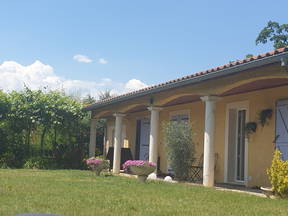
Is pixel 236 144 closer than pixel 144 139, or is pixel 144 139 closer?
pixel 236 144

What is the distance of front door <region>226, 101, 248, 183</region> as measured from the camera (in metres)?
12.5

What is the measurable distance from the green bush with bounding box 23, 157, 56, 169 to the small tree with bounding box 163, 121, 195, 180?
8232 mm

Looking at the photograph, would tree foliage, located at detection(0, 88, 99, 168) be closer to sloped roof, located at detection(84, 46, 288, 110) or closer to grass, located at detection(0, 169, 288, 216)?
sloped roof, located at detection(84, 46, 288, 110)

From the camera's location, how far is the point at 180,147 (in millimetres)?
11555

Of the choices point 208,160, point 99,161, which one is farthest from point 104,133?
point 208,160

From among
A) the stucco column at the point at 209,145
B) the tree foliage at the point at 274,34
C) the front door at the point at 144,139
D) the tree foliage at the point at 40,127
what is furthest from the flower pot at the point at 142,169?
the tree foliage at the point at 274,34

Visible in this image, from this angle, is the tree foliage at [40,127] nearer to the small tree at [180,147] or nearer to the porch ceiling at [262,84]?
the small tree at [180,147]

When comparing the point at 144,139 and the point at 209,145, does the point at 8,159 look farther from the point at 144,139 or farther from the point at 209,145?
the point at 209,145

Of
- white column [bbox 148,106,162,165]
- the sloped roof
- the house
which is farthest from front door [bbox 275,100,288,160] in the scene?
white column [bbox 148,106,162,165]

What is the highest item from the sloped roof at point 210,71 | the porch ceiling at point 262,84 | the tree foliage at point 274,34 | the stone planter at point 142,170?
the tree foliage at point 274,34

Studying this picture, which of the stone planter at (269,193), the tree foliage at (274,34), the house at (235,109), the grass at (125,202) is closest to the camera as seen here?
the grass at (125,202)

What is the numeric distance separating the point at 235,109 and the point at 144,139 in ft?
21.9

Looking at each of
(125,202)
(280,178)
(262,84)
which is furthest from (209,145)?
(125,202)

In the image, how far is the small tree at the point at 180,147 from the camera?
1157 cm
